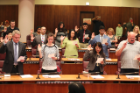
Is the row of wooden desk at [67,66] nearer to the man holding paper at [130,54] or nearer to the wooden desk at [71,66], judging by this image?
the wooden desk at [71,66]

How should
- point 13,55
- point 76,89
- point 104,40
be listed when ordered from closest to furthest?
point 76,89, point 13,55, point 104,40

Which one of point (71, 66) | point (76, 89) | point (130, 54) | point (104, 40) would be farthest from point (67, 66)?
point (76, 89)

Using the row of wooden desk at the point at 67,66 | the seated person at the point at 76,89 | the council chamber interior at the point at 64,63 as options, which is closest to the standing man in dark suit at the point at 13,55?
the council chamber interior at the point at 64,63

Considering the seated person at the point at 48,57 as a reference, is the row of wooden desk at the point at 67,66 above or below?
below

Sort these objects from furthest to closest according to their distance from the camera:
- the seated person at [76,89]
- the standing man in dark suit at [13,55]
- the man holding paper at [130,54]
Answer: the man holding paper at [130,54]
the standing man in dark suit at [13,55]
the seated person at [76,89]

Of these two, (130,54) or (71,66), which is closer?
(130,54)

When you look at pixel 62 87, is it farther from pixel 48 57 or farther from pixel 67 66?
pixel 67 66

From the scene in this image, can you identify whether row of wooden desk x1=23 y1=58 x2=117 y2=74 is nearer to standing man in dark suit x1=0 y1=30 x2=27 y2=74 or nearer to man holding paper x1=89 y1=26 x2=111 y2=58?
man holding paper x1=89 y1=26 x2=111 y2=58

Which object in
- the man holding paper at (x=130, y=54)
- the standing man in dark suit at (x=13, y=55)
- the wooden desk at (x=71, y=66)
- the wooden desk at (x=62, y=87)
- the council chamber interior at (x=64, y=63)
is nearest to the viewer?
the wooden desk at (x=62, y=87)

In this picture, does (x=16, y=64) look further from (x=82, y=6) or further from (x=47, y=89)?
(x=82, y=6)

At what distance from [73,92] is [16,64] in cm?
259

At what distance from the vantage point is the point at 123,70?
4613 mm

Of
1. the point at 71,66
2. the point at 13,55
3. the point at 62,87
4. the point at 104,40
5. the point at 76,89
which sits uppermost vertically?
the point at 104,40

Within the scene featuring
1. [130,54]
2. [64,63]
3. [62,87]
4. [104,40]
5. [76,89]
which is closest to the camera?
[76,89]
